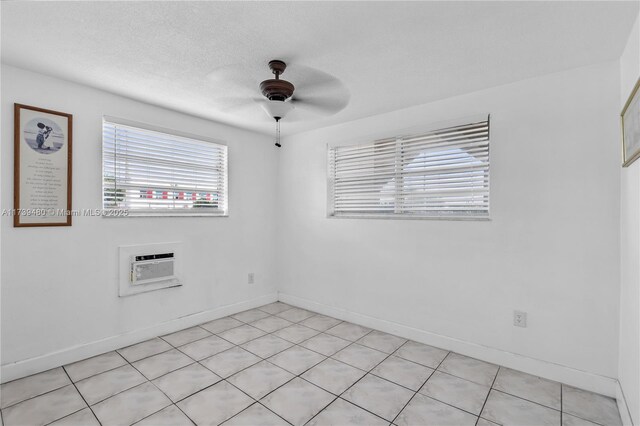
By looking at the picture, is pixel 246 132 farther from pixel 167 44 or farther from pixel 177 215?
pixel 167 44

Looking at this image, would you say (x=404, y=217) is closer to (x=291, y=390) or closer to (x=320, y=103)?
(x=320, y=103)

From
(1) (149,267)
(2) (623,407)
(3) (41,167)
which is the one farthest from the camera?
(1) (149,267)

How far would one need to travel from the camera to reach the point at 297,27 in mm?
1804

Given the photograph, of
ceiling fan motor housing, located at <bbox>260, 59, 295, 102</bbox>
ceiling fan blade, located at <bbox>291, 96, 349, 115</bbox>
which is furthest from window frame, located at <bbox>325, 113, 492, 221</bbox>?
ceiling fan motor housing, located at <bbox>260, 59, 295, 102</bbox>

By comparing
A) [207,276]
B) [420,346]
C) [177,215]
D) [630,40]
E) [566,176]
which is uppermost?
[630,40]

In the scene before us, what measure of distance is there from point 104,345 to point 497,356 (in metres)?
3.37

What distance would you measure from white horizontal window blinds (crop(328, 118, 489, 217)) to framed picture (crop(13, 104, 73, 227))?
2571 mm

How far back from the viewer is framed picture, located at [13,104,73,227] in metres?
2.33

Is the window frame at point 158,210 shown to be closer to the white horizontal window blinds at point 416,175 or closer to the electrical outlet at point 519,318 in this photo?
the white horizontal window blinds at point 416,175

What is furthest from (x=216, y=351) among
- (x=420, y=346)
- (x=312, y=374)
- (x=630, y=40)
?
(x=630, y=40)

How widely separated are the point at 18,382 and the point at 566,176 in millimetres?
4288

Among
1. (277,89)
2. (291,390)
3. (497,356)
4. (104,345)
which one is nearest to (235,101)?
(277,89)

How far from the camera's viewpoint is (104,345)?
2.75 m

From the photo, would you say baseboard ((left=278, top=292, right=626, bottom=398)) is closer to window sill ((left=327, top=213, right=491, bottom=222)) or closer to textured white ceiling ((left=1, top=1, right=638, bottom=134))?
window sill ((left=327, top=213, right=491, bottom=222))
